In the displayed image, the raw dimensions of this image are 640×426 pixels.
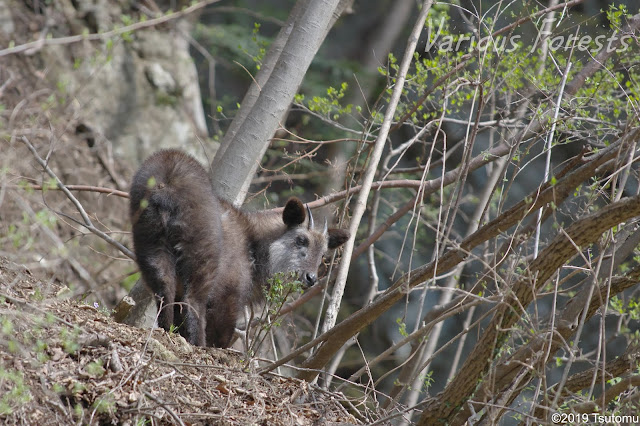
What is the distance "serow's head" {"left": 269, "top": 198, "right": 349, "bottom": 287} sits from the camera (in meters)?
7.16

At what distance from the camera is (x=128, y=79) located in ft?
42.7

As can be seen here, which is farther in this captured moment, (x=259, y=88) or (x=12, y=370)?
(x=259, y=88)

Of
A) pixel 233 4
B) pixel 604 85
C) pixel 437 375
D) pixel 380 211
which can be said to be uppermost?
pixel 604 85

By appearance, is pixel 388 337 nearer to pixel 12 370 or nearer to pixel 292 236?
pixel 292 236

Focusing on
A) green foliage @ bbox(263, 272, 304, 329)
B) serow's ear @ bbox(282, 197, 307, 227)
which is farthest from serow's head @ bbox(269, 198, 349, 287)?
green foliage @ bbox(263, 272, 304, 329)

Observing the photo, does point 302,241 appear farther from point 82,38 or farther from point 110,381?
point 82,38

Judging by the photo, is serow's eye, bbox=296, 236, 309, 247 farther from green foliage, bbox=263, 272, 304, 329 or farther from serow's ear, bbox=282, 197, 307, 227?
green foliage, bbox=263, 272, 304, 329

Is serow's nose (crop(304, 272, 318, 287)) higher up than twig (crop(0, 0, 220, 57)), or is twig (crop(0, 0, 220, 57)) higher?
twig (crop(0, 0, 220, 57))

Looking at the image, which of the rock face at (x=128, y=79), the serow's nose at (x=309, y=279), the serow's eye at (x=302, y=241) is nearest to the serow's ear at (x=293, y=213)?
the serow's eye at (x=302, y=241)

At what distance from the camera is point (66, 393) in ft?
11.8

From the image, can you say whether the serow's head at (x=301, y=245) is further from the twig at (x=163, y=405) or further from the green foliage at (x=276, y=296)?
the twig at (x=163, y=405)

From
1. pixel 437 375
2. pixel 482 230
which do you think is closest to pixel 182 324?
pixel 482 230

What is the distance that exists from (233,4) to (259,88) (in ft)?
30.5

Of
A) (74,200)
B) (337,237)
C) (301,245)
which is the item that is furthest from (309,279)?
(74,200)
